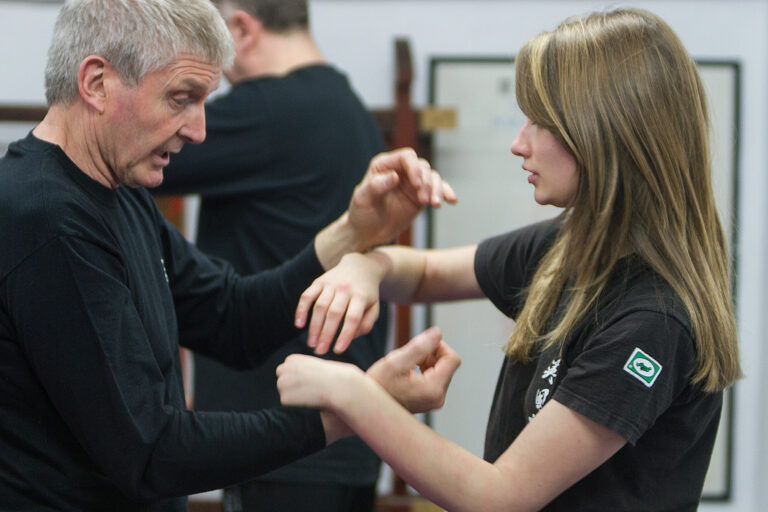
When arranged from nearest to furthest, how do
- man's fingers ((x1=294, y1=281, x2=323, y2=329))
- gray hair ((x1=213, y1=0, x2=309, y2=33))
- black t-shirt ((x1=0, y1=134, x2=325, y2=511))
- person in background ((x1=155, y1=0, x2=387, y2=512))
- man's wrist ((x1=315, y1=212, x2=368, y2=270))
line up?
black t-shirt ((x1=0, y1=134, x2=325, y2=511))
man's fingers ((x1=294, y1=281, x2=323, y2=329))
man's wrist ((x1=315, y1=212, x2=368, y2=270))
person in background ((x1=155, y1=0, x2=387, y2=512))
gray hair ((x1=213, y1=0, x2=309, y2=33))

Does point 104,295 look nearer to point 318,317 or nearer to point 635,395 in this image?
point 318,317

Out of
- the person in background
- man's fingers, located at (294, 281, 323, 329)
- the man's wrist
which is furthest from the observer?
the person in background

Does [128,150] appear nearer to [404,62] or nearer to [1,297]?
[1,297]

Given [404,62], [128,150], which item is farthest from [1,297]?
[404,62]

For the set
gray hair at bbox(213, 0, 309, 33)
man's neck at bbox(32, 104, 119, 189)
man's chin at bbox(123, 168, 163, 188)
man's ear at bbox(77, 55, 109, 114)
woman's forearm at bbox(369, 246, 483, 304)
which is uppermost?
gray hair at bbox(213, 0, 309, 33)

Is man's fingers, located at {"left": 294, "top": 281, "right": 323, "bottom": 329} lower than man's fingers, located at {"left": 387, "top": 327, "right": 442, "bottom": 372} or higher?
higher

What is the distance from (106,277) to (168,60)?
30 centimetres

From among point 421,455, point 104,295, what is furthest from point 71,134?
point 421,455

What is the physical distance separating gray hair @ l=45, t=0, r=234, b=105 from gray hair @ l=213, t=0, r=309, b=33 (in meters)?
0.87

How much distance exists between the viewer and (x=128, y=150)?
113 cm

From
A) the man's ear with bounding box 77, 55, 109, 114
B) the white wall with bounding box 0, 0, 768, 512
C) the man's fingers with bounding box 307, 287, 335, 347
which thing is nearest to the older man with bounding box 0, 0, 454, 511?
the man's ear with bounding box 77, 55, 109, 114

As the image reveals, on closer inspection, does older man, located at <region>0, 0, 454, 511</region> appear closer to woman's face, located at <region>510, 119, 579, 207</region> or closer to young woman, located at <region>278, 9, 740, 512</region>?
young woman, located at <region>278, 9, 740, 512</region>

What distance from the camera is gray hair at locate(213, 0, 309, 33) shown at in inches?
76.8

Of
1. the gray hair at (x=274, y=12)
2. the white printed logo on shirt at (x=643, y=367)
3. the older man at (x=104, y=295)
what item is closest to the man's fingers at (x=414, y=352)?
the older man at (x=104, y=295)
